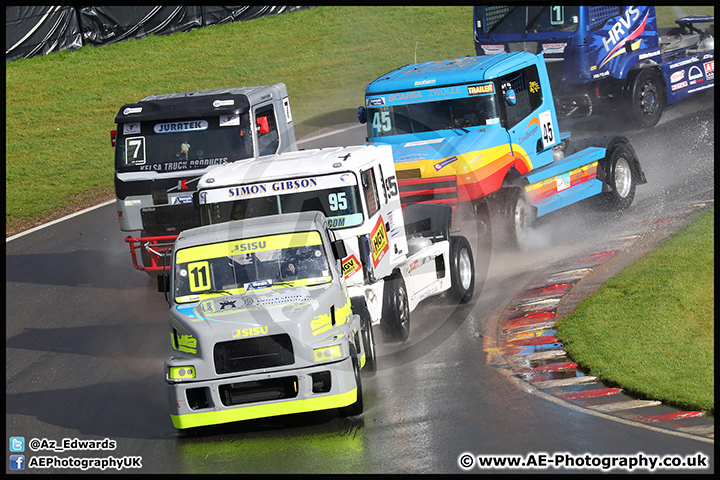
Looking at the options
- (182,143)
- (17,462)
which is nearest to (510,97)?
(182,143)

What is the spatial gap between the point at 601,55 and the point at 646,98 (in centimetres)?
170

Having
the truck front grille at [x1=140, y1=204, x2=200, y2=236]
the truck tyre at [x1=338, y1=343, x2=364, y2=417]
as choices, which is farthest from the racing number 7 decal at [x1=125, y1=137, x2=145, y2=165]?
the truck tyre at [x1=338, y1=343, x2=364, y2=417]

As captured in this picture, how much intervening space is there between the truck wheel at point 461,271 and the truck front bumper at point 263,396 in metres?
4.00

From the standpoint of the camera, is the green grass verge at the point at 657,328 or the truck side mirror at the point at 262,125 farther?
the truck side mirror at the point at 262,125

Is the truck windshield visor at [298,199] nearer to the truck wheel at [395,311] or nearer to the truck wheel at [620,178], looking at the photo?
the truck wheel at [395,311]

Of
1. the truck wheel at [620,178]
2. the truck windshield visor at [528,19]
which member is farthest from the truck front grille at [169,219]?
the truck windshield visor at [528,19]

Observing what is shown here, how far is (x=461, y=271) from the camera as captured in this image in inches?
476

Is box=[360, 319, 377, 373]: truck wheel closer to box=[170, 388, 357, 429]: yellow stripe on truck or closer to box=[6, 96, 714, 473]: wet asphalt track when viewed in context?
box=[6, 96, 714, 473]: wet asphalt track

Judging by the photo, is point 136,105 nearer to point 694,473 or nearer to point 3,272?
point 3,272

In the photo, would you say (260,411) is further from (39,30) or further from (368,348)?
(39,30)

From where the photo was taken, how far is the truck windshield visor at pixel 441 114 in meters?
13.8

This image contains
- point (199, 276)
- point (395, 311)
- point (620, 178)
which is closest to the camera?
point (199, 276)

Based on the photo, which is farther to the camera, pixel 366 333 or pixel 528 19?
pixel 528 19

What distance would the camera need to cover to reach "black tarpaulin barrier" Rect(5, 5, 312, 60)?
29.3m
